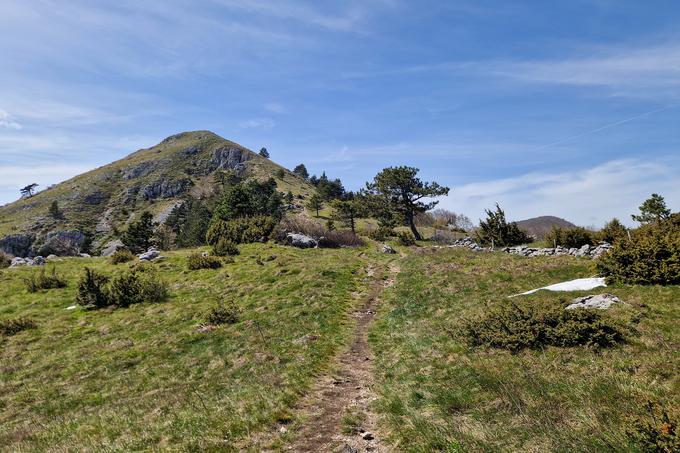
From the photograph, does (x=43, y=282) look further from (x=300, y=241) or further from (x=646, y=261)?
(x=646, y=261)

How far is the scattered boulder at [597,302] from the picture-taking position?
13711mm

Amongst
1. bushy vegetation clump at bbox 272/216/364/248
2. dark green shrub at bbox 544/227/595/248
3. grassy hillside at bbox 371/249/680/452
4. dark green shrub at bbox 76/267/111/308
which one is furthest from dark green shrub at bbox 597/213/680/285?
bushy vegetation clump at bbox 272/216/364/248

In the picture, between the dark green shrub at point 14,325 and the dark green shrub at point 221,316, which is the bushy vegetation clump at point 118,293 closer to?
the dark green shrub at point 14,325

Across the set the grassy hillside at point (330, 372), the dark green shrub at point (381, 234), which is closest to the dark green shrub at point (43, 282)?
the grassy hillside at point (330, 372)

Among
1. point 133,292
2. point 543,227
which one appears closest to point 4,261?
point 133,292

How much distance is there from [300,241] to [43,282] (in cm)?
2774

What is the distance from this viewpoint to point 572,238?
112 feet

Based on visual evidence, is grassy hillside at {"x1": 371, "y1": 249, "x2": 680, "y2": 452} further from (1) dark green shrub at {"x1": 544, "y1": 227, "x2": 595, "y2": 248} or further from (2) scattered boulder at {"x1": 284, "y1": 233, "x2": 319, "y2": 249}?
(2) scattered boulder at {"x1": 284, "y1": 233, "x2": 319, "y2": 249}

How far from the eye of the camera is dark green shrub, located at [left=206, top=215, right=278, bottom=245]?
5234cm

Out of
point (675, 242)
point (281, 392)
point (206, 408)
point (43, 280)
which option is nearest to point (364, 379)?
point (281, 392)

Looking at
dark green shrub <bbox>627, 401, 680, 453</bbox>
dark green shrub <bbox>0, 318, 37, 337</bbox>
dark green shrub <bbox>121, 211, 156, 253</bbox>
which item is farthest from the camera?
dark green shrub <bbox>121, 211, 156, 253</bbox>

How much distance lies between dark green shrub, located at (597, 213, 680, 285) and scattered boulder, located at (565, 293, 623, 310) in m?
2.68

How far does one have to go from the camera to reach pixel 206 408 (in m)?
10.5

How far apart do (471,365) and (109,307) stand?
86.0 ft
